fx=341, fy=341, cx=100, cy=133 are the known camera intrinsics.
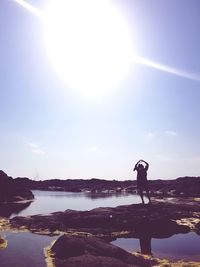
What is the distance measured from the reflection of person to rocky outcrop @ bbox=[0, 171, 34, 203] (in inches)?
1510

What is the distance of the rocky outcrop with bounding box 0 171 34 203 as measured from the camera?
56400mm

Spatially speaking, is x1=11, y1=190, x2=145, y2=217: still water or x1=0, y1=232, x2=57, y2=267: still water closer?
x1=0, y1=232, x2=57, y2=267: still water

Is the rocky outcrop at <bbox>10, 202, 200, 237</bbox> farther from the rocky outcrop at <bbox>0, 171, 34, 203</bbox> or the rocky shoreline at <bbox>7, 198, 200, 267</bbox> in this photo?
the rocky outcrop at <bbox>0, 171, 34, 203</bbox>

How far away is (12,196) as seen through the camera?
2293 inches

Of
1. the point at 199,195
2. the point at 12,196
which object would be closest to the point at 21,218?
the point at 12,196

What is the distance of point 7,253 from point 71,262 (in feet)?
12.4

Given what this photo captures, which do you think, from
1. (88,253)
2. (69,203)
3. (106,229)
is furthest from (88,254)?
(69,203)

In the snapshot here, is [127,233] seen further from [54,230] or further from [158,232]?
[54,230]

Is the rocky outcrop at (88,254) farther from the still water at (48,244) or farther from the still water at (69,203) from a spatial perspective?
the still water at (69,203)

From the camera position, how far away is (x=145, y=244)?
19.6m

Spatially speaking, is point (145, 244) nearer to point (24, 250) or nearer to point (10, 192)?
point (24, 250)

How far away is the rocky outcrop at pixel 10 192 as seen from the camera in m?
56.4

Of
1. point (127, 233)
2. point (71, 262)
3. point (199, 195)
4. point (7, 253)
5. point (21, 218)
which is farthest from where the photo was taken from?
point (199, 195)

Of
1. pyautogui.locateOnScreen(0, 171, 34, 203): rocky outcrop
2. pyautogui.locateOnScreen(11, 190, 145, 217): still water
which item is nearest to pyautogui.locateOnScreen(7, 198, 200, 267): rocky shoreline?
pyautogui.locateOnScreen(11, 190, 145, 217): still water
